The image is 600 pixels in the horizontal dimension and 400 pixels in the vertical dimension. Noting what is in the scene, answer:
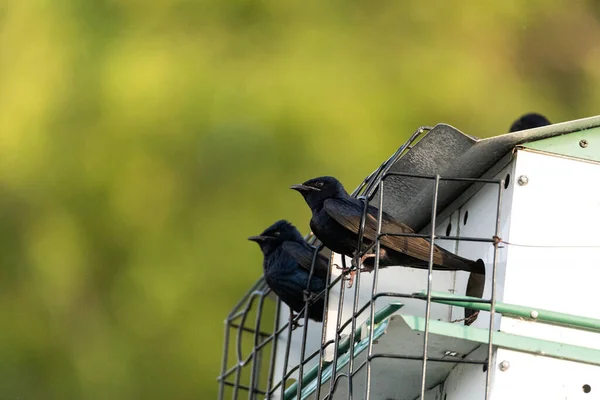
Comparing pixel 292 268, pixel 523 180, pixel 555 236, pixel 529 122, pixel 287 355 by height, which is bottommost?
pixel 287 355

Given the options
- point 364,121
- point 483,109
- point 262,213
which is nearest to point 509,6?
point 483,109

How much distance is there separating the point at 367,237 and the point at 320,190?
0.65m

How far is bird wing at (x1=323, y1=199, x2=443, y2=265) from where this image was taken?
6.81 m

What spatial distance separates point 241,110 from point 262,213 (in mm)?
1132

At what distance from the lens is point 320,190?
24.8 feet

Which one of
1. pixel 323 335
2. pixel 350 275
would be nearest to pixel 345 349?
pixel 323 335

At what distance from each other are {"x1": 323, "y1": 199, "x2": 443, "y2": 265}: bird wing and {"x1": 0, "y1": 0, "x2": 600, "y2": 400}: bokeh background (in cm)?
474

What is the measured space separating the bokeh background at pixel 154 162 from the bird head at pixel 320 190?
4240 mm

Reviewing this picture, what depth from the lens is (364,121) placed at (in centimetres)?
1285

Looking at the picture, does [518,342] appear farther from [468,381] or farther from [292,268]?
[292,268]

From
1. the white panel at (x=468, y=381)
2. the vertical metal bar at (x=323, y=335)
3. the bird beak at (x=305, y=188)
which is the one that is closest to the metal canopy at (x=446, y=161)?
the bird beak at (x=305, y=188)

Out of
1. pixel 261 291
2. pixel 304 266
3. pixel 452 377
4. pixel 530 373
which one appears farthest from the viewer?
pixel 261 291

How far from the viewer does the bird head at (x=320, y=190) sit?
750 cm

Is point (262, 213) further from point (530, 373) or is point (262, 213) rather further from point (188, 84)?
point (530, 373)
